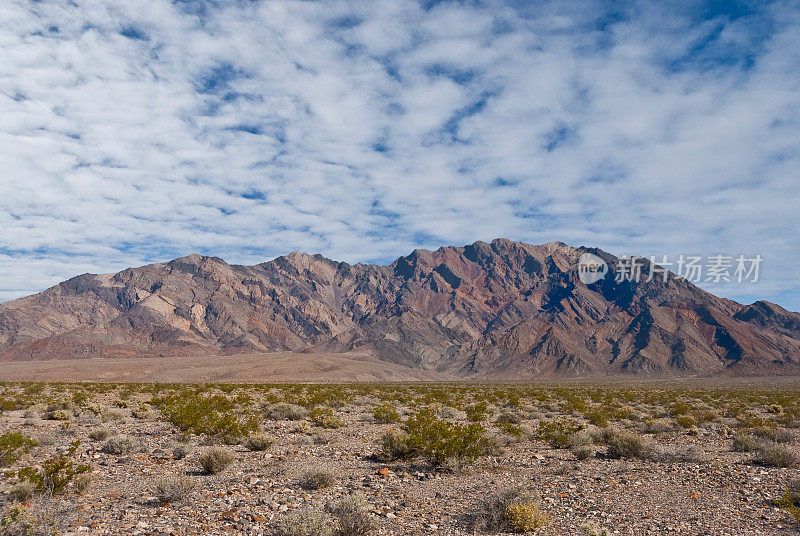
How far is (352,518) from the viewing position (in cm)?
804

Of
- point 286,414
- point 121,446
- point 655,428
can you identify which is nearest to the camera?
point 121,446

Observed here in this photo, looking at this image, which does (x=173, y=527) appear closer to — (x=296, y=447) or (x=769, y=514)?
(x=296, y=447)

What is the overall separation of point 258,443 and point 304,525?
26.2 feet

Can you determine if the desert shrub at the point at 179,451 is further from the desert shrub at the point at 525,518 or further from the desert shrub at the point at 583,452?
the desert shrub at the point at 583,452

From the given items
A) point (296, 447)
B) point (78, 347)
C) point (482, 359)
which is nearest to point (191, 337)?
point (78, 347)

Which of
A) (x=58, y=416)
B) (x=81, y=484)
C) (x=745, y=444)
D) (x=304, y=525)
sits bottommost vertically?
(x=58, y=416)

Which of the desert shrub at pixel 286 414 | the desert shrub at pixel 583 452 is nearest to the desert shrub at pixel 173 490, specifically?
the desert shrub at pixel 583 452

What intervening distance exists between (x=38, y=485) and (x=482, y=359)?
185 metres

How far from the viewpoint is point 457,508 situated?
9.45 m


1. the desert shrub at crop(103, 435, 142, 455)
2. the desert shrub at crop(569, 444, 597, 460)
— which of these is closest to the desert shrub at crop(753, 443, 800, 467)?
the desert shrub at crop(569, 444, 597, 460)

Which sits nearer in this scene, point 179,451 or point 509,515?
point 509,515

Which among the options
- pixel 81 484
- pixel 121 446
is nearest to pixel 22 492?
pixel 81 484

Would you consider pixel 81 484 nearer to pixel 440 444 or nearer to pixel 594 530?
pixel 440 444

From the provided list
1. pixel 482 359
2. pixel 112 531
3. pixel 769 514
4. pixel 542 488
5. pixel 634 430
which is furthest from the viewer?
pixel 482 359
